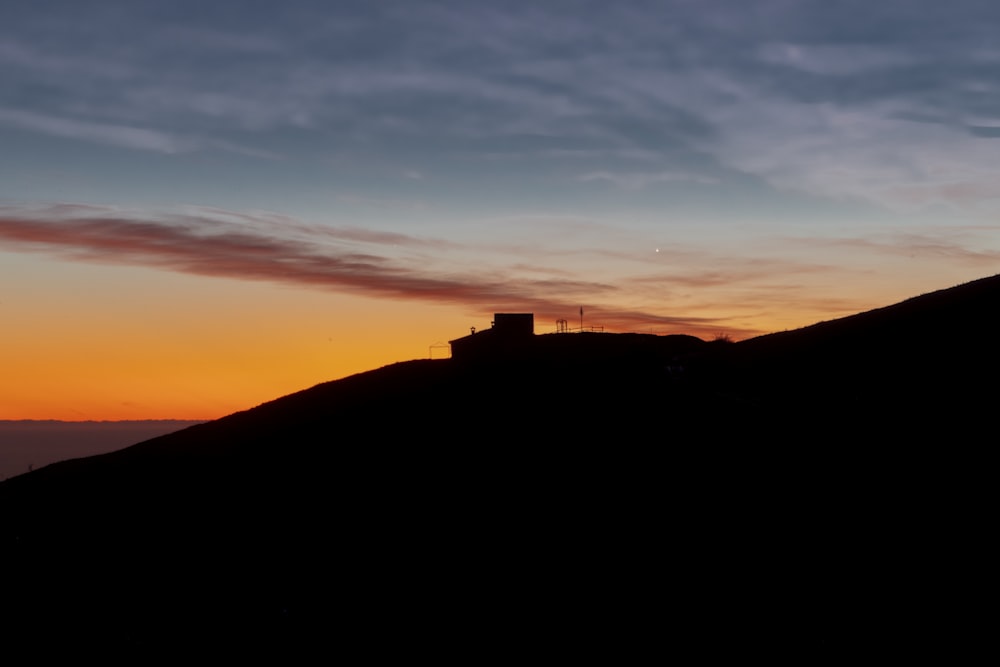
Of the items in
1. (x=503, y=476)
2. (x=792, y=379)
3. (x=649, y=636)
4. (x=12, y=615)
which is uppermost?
(x=792, y=379)

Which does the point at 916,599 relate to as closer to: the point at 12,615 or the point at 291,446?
the point at 12,615

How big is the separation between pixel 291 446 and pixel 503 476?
67.5 ft

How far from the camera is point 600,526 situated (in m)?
33.0

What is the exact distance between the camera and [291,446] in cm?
5772

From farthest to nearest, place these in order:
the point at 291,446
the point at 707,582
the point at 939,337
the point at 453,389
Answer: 1. the point at 453,389
2. the point at 291,446
3. the point at 939,337
4. the point at 707,582

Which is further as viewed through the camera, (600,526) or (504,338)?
(504,338)

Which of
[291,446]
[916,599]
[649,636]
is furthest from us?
[291,446]

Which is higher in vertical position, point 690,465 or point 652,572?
point 690,465

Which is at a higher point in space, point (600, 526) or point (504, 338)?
point (504, 338)

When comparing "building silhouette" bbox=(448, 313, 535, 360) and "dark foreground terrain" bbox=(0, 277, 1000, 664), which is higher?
"building silhouette" bbox=(448, 313, 535, 360)

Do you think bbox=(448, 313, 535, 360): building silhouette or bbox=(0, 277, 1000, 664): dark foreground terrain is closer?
bbox=(0, 277, 1000, 664): dark foreground terrain

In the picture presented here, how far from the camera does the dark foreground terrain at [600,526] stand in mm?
25172

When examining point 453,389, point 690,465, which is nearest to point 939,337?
point 690,465

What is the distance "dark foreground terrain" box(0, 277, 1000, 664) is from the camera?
25.2 meters
